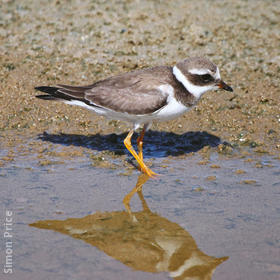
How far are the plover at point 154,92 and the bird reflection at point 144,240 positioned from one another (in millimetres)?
1427

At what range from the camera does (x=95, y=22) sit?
38.9 feet

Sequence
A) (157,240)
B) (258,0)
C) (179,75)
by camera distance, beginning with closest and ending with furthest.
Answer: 1. (157,240)
2. (179,75)
3. (258,0)

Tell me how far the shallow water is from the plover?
0.80 meters

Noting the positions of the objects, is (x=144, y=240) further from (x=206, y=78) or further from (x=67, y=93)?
(x=67, y=93)

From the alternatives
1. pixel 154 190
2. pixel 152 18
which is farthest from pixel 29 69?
pixel 154 190

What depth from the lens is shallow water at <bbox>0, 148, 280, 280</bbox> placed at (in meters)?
4.79

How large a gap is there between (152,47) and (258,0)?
146 inches

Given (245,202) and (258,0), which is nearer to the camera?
(245,202)

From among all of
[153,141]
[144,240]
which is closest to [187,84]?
[153,141]

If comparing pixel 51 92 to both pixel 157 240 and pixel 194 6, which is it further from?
pixel 194 6

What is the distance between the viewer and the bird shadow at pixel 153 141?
8.09 metres

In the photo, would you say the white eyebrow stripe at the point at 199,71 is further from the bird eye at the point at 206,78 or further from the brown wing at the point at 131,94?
the brown wing at the point at 131,94

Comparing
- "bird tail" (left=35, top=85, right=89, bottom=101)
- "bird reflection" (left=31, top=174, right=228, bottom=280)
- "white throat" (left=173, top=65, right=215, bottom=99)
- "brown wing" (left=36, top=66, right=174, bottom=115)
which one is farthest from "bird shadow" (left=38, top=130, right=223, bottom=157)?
"bird reflection" (left=31, top=174, right=228, bottom=280)

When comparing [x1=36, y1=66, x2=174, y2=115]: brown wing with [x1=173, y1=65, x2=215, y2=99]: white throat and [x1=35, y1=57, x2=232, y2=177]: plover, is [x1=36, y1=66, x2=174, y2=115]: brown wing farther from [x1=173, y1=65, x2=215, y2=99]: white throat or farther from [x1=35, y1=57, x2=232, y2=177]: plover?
[x1=173, y1=65, x2=215, y2=99]: white throat
